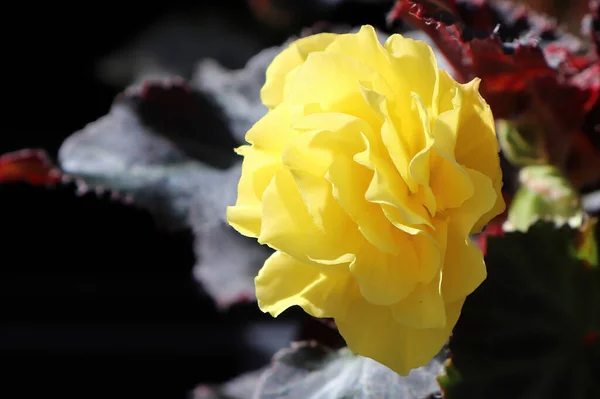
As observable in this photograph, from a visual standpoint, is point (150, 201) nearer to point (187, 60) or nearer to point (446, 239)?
point (446, 239)

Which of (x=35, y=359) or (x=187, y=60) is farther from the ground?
(x=187, y=60)

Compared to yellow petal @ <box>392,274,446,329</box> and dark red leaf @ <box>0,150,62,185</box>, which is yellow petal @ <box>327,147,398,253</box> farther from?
dark red leaf @ <box>0,150,62,185</box>

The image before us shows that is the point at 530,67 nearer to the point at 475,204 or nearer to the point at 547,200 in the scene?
the point at 547,200

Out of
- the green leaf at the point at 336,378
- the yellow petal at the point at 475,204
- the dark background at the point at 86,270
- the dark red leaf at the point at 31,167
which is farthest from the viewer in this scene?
the dark background at the point at 86,270

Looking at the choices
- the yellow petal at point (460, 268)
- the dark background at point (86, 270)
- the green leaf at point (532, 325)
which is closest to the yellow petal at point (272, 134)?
the yellow petal at point (460, 268)

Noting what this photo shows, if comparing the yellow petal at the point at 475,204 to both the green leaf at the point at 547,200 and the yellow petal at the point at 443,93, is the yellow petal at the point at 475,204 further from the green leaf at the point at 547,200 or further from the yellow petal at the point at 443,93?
the green leaf at the point at 547,200

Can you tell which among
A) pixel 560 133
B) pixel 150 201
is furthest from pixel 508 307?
pixel 150 201

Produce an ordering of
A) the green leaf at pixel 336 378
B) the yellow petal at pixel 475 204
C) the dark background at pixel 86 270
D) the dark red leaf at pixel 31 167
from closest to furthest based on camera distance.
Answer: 1. the yellow petal at pixel 475 204
2. the green leaf at pixel 336 378
3. the dark red leaf at pixel 31 167
4. the dark background at pixel 86 270

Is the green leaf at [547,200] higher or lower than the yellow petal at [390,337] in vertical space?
higher
